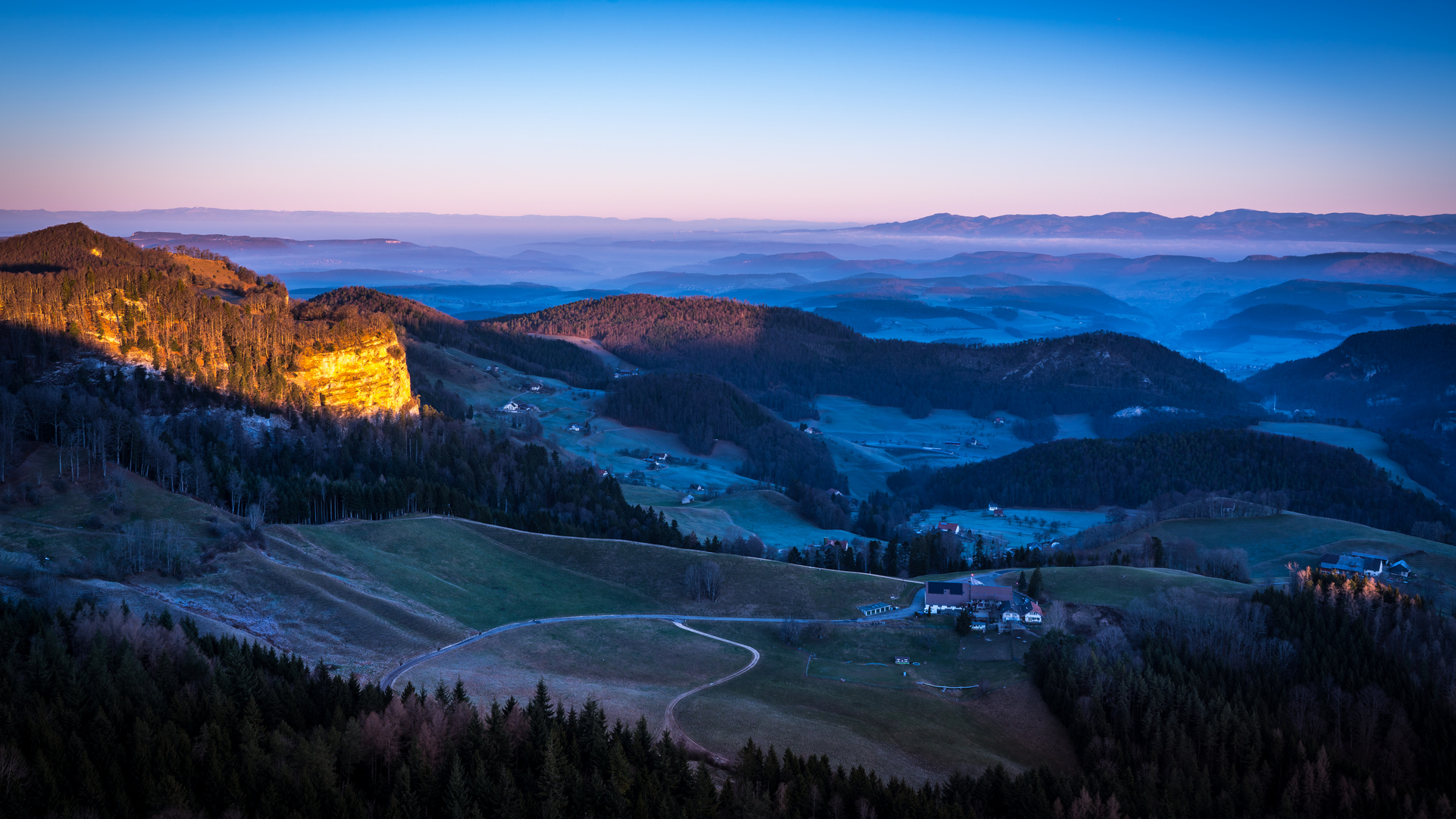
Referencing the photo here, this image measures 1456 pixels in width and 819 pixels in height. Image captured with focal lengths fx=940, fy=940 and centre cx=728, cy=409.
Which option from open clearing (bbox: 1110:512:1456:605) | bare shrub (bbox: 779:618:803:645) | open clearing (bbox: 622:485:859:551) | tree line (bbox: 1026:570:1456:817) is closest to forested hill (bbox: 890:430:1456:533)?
open clearing (bbox: 1110:512:1456:605)

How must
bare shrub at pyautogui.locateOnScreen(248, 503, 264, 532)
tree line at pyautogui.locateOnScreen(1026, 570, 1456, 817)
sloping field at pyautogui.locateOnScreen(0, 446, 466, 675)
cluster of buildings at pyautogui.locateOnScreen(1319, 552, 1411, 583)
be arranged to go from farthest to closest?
cluster of buildings at pyautogui.locateOnScreen(1319, 552, 1411, 583), bare shrub at pyautogui.locateOnScreen(248, 503, 264, 532), sloping field at pyautogui.locateOnScreen(0, 446, 466, 675), tree line at pyautogui.locateOnScreen(1026, 570, 1456, 817)

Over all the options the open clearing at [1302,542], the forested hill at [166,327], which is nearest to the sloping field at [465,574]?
the forested hill at [166,327]

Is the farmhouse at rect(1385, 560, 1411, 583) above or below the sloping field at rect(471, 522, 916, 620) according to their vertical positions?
above

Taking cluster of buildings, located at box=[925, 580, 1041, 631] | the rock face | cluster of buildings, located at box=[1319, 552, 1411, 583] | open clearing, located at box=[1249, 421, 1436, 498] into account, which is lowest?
open clearing, located at box=[1249, 421, 1436, 498]

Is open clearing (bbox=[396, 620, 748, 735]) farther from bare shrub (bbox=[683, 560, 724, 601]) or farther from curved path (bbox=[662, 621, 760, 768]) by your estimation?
bare shrub (bbox=[683, 560, 724, 601])

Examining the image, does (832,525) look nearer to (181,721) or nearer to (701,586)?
(701,586)

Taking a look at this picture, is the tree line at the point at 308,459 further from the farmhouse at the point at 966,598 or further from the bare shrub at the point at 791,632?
the farmhouse at the point at 966,598

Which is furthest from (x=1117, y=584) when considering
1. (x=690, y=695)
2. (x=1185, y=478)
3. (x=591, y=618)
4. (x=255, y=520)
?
(x=1185, y=478)
